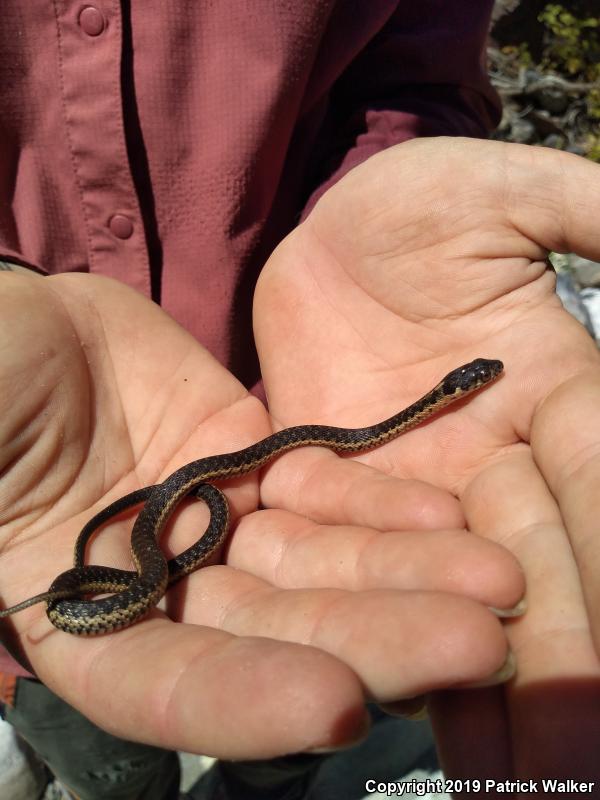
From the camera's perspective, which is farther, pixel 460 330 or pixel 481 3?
pixel 481 3

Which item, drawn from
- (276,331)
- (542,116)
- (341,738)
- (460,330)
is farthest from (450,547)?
(542,116)

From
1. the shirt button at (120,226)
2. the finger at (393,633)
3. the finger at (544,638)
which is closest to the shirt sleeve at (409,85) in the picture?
the shirt button at (120,226)

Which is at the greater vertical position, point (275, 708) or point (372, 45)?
point (372, 45)

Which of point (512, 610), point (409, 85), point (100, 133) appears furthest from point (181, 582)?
point (409, 85)

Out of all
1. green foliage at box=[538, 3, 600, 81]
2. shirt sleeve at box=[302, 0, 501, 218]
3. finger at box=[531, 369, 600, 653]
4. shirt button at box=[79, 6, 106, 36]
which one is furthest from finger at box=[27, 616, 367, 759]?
green foliage at box=[538, 3, 600, 81]

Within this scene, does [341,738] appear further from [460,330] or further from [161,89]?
[161,89]

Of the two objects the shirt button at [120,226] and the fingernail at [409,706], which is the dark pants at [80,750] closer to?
the fingernail at [409,706]
